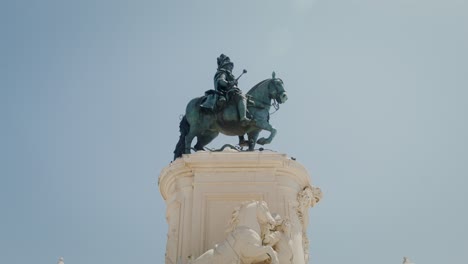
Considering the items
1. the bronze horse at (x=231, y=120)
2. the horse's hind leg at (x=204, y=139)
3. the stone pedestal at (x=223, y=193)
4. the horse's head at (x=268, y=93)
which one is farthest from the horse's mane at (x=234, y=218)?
the horse's head at (x=268, y=93)

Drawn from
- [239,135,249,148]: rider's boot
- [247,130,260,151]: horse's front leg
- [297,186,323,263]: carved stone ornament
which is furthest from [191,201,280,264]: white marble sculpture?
[239,135,249,148]: rider's boot

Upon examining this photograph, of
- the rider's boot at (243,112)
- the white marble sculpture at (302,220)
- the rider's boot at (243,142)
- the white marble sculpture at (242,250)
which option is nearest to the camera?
the white marble sculpture at (242,250)

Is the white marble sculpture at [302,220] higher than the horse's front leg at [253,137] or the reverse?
the reverse

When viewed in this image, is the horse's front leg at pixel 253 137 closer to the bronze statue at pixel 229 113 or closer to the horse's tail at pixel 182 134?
the bronze statue at pixel 229 113

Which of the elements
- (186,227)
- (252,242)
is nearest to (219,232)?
(186,227)

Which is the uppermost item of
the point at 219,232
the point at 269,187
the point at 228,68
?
the point at 228,68

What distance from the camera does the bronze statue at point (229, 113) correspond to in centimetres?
1274

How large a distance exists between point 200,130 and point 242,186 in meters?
2.64

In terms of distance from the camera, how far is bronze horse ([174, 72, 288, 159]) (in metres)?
12.8

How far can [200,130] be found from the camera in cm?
1280

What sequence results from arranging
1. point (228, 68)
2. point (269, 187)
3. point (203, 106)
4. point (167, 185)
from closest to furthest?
1. point (269, 187)
2. point (167, 185)
3. point (203, 106)
4. point (228, 68)

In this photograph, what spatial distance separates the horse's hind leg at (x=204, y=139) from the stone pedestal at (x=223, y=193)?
1.94 metres

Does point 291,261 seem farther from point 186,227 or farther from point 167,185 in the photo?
point 167,185

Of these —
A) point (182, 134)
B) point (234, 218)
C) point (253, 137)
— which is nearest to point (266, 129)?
point (253, 137)
